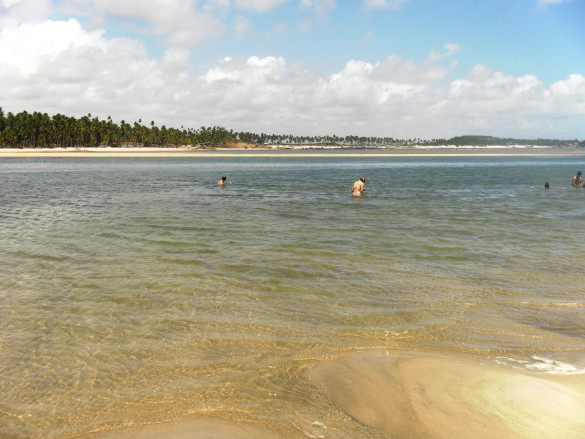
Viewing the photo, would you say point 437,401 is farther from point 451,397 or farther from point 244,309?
point 244,309

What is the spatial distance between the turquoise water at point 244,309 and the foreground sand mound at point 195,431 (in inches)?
6.0

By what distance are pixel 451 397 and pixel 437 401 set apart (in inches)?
8.6

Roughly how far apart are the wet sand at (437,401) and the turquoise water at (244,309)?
221 millimetres

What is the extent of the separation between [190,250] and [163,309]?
5301 mm

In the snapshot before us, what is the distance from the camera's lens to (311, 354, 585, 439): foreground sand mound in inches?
179

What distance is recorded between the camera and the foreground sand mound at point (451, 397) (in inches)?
179

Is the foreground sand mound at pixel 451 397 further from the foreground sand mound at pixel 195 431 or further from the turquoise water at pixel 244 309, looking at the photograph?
the foreground sand mound at pixel 195 431

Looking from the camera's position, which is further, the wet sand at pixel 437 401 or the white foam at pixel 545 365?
the white foam at pixel 545 365

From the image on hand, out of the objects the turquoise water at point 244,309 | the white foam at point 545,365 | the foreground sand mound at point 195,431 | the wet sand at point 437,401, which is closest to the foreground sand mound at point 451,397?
the wet sand at point 437,401

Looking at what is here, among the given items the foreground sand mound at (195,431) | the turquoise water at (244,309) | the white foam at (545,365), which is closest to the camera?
the foreground sand mound at (195,431)

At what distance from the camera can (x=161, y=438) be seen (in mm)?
4449

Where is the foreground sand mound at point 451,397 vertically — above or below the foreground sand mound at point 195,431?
above

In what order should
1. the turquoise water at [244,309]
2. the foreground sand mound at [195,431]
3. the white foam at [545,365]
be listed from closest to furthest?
the foreground sand mound at [195,431] < the turquoise water at [244,309] < the white foam at [545,365]

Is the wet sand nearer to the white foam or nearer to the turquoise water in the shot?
the white foam
